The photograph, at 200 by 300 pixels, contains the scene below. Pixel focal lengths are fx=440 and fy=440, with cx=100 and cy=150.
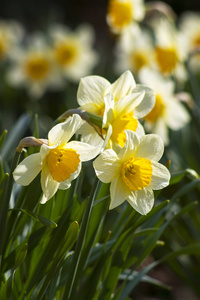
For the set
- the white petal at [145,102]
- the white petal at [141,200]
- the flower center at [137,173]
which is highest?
the white petal at [145,102]

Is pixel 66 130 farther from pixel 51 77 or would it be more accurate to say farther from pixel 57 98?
pixel 57 98

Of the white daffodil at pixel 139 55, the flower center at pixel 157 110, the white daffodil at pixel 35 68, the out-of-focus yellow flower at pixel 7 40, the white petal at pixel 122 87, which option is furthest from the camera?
the out-of-focus yellow flower at pixel 7 40

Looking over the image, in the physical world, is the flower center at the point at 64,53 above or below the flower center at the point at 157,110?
above

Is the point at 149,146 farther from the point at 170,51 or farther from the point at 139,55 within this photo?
the point at 139,55

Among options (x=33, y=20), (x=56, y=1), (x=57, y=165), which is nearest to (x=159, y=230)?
(x=57, y=165)

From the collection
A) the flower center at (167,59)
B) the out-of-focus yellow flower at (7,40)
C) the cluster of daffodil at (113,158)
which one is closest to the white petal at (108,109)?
the cluster of daffodil at (113,158)

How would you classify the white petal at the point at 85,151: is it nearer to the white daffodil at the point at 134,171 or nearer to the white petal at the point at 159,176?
the white daffodil at the point at 134,171

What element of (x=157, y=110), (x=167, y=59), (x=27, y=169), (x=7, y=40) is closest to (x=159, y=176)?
(x=27, y=169)

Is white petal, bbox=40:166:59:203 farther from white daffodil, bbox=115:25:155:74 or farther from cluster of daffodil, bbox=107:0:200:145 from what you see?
white daffodil, bbox=115:25:155:74
